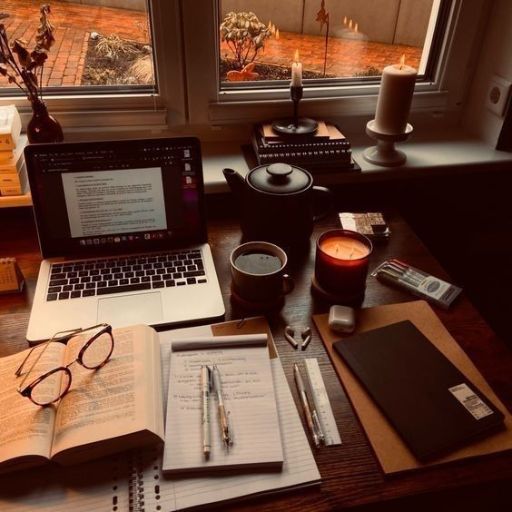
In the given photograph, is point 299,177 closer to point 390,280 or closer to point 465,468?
point 390,280

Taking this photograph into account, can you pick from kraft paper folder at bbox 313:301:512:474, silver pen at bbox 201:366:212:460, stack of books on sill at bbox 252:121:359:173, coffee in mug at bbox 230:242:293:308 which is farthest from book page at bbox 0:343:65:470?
stack of books on sill at bbox 252:121:359:173

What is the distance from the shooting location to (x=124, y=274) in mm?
1051

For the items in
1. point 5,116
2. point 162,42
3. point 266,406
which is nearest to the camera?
point 266,406

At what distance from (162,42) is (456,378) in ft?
3.31

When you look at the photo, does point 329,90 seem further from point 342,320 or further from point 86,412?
point 86,412

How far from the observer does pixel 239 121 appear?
1432 mm

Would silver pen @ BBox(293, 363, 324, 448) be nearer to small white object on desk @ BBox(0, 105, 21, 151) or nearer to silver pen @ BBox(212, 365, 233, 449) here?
silver pen @ BBox(212, 365, 233, 449)

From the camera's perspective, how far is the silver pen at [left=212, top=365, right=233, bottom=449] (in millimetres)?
751

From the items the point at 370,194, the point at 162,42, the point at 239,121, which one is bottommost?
the point at 370,194

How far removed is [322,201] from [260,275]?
1.11ft

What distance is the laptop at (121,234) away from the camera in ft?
3.21

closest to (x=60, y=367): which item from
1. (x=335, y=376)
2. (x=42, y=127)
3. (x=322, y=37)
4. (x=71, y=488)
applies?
(x=71, y=488)

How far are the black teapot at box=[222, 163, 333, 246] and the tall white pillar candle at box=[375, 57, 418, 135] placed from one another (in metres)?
0.32

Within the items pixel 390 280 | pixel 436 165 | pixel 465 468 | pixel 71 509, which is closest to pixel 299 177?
pixel 390 280
